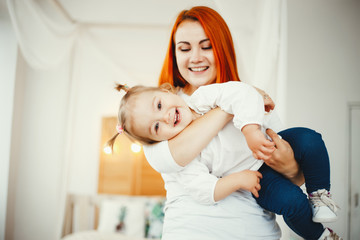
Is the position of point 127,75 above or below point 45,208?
above

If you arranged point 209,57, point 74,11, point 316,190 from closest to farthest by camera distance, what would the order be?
1. point 316,190
2. point 209,57
3. point 74,11

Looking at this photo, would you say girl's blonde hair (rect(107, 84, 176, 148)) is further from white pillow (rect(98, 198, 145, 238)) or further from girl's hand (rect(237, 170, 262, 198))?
white pillow (rect(98, 198, 145, 238))

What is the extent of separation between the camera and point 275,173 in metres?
0.83

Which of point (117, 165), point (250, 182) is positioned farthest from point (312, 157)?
point (117, 165)

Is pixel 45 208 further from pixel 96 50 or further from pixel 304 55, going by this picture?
pixel 304 55

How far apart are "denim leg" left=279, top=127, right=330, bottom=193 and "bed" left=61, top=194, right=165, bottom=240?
262 cm

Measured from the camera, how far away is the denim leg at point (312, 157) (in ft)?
2.49

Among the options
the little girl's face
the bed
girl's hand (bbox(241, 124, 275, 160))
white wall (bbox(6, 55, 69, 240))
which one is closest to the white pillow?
the bed

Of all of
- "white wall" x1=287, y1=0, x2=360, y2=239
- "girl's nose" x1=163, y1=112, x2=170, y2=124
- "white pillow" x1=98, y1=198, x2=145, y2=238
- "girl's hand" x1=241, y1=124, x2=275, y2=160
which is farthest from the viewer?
"white pillow" x1=98, y1=198, x2=145, y2=238

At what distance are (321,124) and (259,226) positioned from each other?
1077 millimetres

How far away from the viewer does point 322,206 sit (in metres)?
0.74

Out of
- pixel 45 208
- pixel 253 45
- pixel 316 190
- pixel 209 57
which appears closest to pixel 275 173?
pixel 316 190

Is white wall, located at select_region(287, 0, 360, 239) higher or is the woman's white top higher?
white wall, located at select_region(287, 0, 360, 239)

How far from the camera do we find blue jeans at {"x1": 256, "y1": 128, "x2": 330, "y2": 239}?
73 cm
